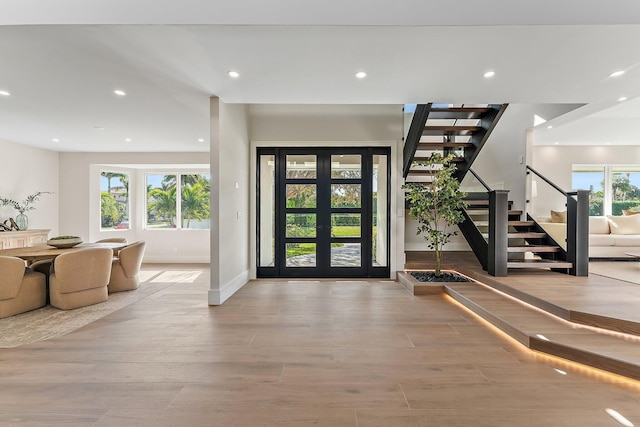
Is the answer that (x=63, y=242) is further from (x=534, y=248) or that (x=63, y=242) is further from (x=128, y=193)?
(x=534, y=248)

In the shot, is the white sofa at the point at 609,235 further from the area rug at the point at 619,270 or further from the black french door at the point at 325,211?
the black french door at the point at 325,211

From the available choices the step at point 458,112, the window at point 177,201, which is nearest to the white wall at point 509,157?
the step at point 458,112

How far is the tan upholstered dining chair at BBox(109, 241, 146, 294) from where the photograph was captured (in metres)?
4.61

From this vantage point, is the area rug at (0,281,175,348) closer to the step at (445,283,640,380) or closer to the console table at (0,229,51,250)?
the console table at (0,229,51,250)

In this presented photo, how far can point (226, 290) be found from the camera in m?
4.13

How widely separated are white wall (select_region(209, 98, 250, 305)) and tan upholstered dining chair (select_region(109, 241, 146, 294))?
165cm

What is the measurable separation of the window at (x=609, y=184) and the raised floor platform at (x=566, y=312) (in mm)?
4704

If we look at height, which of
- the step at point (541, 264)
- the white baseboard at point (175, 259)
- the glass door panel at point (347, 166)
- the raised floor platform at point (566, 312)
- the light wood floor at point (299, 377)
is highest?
the glass door panel at point (347, 166)

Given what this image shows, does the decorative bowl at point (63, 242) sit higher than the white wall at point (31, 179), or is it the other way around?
the white wall at point (31, 179)

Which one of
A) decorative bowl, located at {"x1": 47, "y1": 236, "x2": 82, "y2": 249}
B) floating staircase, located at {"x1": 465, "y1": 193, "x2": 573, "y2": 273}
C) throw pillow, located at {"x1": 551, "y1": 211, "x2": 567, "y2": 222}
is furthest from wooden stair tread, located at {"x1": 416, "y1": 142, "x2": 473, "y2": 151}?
decorative bowl, located at {"x1": 47, "y1": 236, "x2": 82, "y2": 249}

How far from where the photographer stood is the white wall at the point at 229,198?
3.94 metres

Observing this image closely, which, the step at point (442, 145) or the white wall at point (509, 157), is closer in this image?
the step at point (442, 145)

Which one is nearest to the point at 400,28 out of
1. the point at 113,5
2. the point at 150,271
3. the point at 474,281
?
the point at 113,5

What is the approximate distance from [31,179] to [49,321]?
481 centimetres
